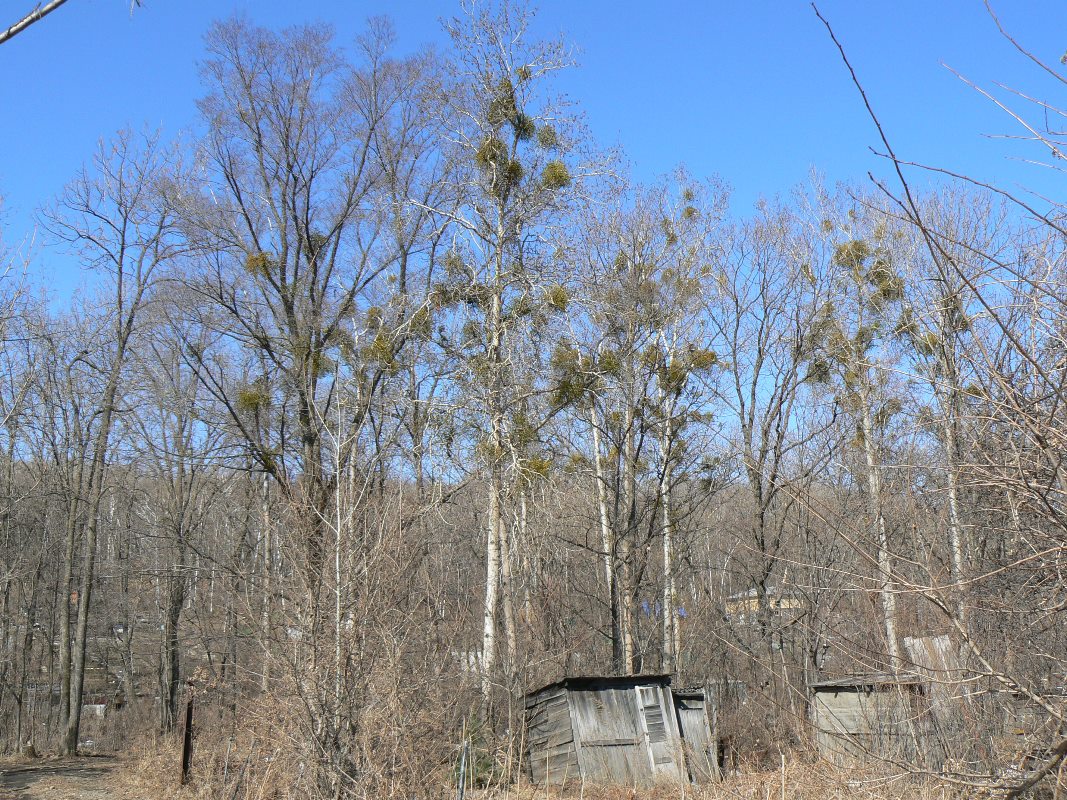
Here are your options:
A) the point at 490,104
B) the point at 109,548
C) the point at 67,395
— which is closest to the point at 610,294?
the point at 490,104

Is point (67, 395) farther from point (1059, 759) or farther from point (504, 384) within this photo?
point (1059, 759)

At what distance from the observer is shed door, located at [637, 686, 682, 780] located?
47.7 feet

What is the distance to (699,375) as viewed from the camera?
64.7 ft

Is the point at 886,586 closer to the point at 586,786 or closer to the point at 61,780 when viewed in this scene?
the point at 586,786

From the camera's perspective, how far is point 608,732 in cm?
1444

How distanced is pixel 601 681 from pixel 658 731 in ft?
4.20

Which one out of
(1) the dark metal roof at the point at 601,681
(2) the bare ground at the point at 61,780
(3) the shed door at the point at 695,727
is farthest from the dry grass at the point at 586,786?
(1) the dark metal roof at the point at 601,681

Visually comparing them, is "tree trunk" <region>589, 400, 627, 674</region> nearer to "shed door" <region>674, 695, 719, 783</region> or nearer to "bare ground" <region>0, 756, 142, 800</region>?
"shed door" <region>674, 695, 719, 783</region>

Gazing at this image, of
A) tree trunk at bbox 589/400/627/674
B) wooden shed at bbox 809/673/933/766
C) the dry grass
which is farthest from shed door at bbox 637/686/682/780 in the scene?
wooden shed at bbox 809/673/933/766

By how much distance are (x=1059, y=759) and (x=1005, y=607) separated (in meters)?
0.57

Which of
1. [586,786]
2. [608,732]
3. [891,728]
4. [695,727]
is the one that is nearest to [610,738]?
[608,732]

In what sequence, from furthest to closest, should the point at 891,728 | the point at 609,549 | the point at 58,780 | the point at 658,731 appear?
the point at 609,549, the point at 658,731, the point at 58,780, the point at 891,728

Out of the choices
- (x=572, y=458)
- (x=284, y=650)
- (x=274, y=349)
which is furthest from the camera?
(x=572, y=458)

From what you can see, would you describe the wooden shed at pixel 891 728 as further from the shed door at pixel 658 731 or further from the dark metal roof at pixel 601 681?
the shed door at pixel 658 731
